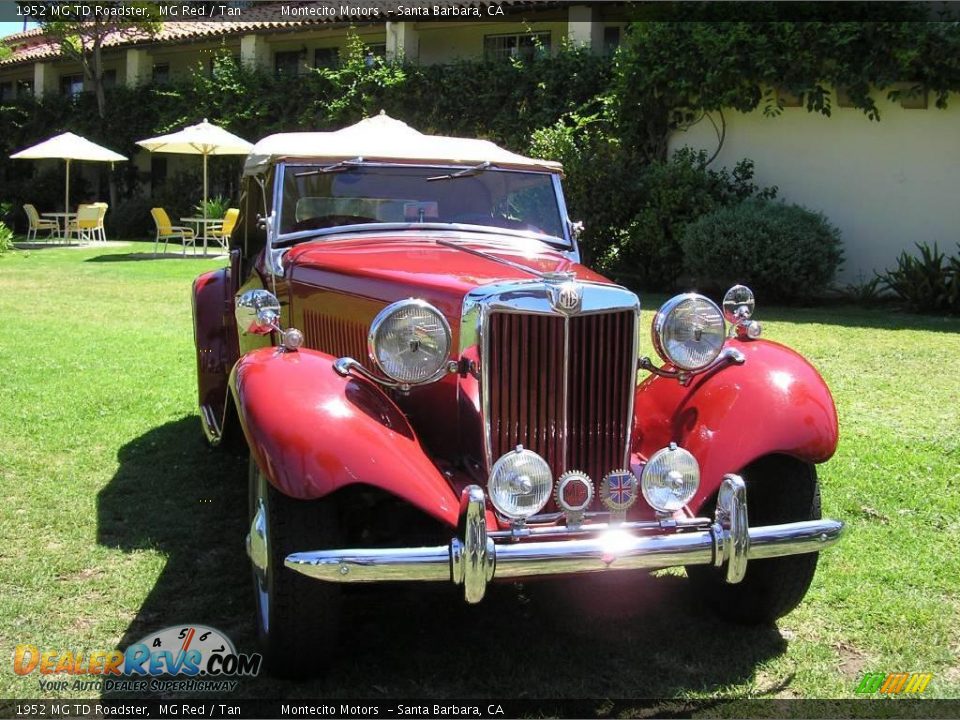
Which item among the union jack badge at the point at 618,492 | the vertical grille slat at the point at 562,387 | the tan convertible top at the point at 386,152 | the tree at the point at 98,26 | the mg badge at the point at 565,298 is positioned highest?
the tree at the point at 98,26

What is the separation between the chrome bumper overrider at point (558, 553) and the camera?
2379 mm

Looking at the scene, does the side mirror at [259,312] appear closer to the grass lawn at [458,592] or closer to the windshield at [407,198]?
the windshield at [407,198]

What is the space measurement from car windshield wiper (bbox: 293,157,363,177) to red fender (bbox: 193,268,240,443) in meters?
1.23

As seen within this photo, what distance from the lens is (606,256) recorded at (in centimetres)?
1237

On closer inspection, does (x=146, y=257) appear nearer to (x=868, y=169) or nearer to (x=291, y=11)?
(x=291, y=11)

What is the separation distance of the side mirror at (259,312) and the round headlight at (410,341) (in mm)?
544

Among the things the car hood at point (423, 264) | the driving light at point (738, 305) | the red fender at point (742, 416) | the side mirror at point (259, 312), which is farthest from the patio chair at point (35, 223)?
the red fender at point (742, 416)

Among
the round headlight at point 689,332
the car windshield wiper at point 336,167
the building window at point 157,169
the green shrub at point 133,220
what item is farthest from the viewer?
the building window at point 157,169

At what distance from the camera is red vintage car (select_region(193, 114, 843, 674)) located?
2545 millimetres

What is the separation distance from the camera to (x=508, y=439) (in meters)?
2.82

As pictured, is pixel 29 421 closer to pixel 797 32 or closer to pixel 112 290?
pixel 112 290

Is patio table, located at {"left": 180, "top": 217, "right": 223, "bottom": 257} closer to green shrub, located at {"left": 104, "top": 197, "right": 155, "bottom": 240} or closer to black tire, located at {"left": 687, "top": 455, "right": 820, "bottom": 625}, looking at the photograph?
green shrub, located at {"left": 104, "top": 197, "right": 155, "bottom": 240}

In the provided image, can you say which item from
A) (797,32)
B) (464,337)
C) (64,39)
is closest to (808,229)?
(797,32)

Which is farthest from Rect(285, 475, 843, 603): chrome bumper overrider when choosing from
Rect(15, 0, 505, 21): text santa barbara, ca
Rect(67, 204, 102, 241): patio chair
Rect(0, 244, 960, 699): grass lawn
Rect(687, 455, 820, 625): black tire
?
Rect(67, 204, 102, 241): patio chair
